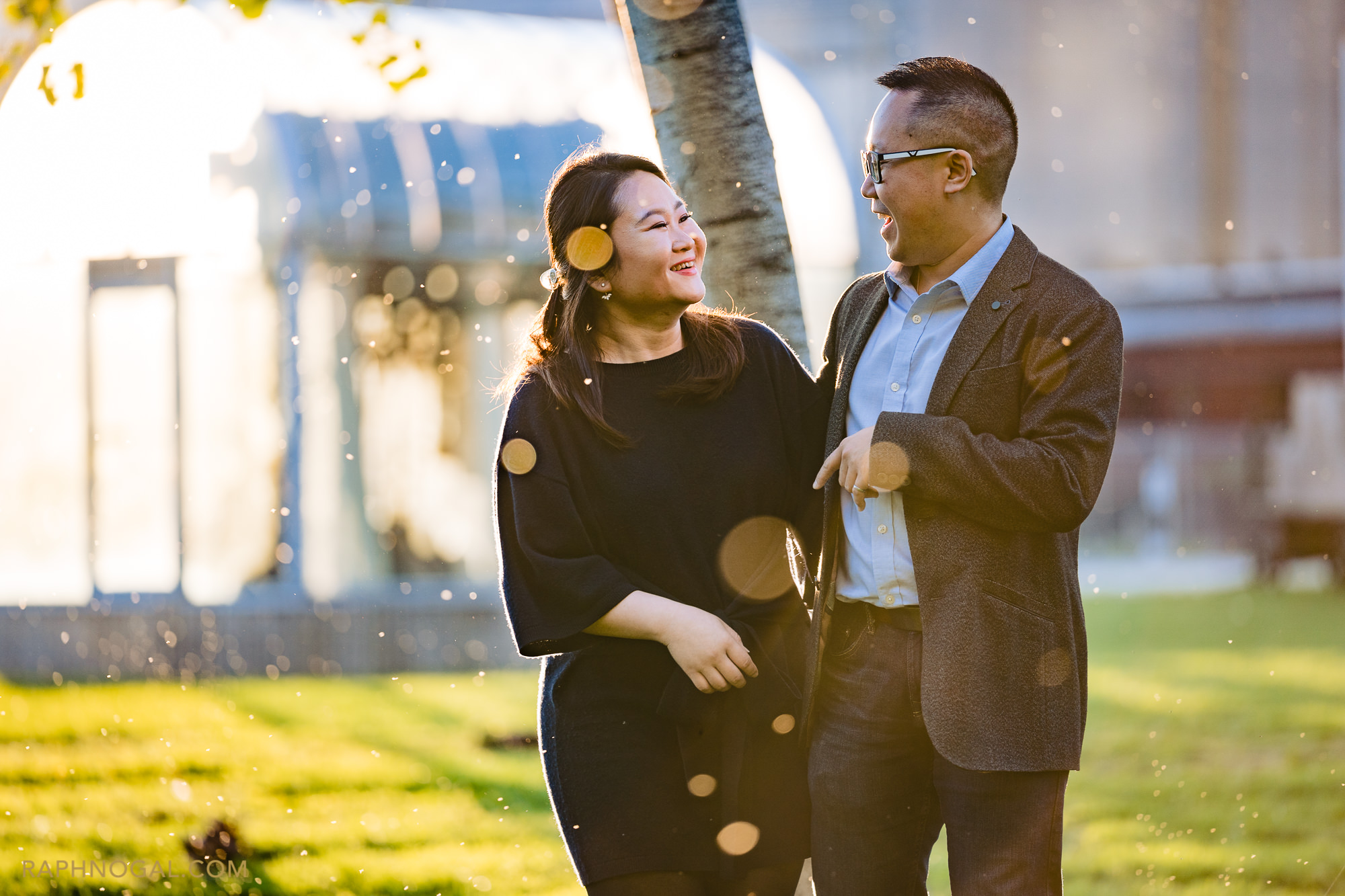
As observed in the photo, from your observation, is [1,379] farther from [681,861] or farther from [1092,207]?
[1092,207]

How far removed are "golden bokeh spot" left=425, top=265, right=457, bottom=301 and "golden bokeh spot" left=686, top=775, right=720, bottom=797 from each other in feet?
27.0

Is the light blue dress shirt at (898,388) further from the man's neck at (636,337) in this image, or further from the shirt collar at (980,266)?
the man's neck at (636,337)

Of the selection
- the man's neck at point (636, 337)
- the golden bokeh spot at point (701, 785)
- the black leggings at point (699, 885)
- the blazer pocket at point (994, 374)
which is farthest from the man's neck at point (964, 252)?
the black leggings at point (699, 885)

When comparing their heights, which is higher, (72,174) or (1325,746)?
(72,174)

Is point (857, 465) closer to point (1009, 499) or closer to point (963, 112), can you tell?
point (1009, 499)

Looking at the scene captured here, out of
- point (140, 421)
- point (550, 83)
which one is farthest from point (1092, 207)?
point (140, 421)

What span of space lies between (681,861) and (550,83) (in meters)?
9.18

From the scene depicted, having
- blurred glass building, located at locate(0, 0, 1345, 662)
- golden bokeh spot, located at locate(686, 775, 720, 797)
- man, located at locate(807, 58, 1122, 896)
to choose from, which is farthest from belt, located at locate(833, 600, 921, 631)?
blurred glass building, located at locate(0, 0, 1345, 662)

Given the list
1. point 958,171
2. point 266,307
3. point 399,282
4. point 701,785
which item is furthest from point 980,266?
point 266,307

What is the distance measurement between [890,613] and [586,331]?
30.5 inches

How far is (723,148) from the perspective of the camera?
2885 millimetres

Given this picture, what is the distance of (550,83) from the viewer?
34.4 ft

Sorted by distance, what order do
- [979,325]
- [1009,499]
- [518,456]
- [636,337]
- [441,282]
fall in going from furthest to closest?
1. [441,282]
2. [636,337]
3. [518,456]
4. [979,325]
5. [1009,499]

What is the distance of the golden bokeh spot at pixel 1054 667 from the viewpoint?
206 cm
